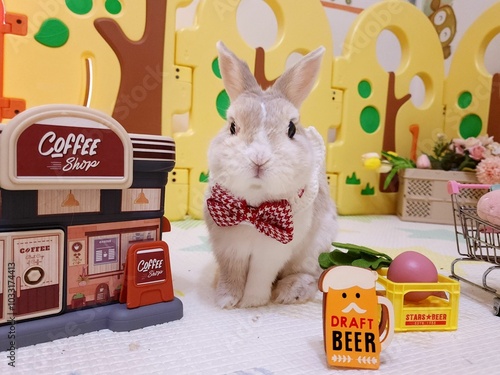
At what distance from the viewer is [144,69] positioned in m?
1.69

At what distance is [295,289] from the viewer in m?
0.95

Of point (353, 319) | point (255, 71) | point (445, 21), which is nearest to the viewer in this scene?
point (353, 319)

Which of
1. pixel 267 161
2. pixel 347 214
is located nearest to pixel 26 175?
pixel 267 161

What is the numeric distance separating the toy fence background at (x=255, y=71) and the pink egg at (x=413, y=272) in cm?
111

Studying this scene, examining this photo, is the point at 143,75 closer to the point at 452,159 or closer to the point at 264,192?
the point at 264,192

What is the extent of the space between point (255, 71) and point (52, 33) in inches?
33.5

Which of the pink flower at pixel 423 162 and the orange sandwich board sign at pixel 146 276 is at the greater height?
the pink flower at pixel 423 162

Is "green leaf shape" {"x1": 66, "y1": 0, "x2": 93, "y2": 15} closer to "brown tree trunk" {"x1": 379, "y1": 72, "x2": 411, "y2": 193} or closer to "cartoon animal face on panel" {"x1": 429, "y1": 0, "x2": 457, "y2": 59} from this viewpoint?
"brown tree trunk" {"x1": 379, "y1": 72, "x2": 411, "y2": 193}

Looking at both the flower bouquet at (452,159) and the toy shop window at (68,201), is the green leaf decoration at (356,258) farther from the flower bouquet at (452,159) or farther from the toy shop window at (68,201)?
the flower bouquet at (452,159)

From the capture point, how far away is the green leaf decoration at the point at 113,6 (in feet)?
5.30

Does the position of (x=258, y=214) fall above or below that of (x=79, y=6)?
below

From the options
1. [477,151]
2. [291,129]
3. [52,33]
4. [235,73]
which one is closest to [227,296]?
[291,129]

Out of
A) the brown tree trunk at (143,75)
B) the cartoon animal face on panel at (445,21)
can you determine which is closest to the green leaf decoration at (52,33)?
the brown tree trunk at (143,75)

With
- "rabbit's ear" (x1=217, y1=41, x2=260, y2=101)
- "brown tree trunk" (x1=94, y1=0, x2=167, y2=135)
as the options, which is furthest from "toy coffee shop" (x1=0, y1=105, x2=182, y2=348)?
"brown tree trunk" (x1=94, y1=0, x2=167, y2=135)
